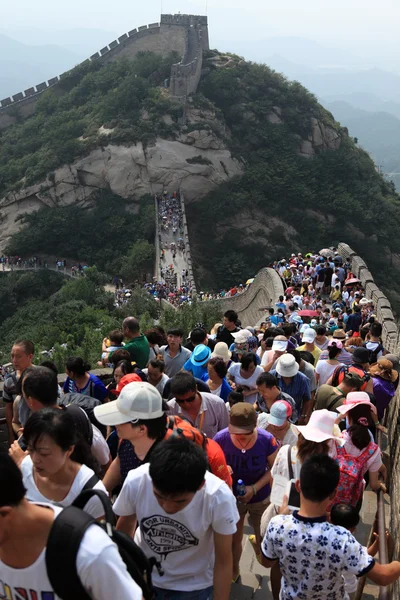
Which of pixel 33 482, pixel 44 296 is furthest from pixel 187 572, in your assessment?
pixel 44 296

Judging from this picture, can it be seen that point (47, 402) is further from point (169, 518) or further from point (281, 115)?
point (281, 115)

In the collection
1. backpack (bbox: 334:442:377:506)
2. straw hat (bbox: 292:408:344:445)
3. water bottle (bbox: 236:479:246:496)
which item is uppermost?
straw hat (bbox: 292:408:344:445)

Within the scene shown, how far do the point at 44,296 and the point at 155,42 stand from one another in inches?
1035

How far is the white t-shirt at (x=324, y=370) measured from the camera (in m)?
7.11

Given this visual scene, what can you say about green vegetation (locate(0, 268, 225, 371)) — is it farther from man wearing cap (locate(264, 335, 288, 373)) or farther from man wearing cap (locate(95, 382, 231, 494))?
man wearing cap (locate(95, 382, 231, 494))

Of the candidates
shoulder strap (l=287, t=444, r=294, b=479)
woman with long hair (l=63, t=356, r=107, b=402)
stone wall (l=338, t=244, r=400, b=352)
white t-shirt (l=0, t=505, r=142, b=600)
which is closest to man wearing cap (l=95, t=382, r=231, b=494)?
shoulder strap (l=287, t=444, r=294, b=479)

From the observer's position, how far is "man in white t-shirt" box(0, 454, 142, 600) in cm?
221

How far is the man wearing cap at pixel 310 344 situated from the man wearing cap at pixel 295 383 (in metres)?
1.59

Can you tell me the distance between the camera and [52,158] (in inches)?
1809

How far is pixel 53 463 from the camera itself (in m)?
3.28

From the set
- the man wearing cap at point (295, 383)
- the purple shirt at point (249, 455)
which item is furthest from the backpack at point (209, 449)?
the man wearing cap at point (295, 383)

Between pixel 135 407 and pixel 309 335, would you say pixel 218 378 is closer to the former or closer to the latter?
pixel 135 407

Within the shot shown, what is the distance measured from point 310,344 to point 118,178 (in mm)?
38856

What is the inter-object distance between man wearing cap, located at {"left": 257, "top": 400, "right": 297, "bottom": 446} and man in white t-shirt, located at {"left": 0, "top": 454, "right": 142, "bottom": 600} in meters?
2.62
